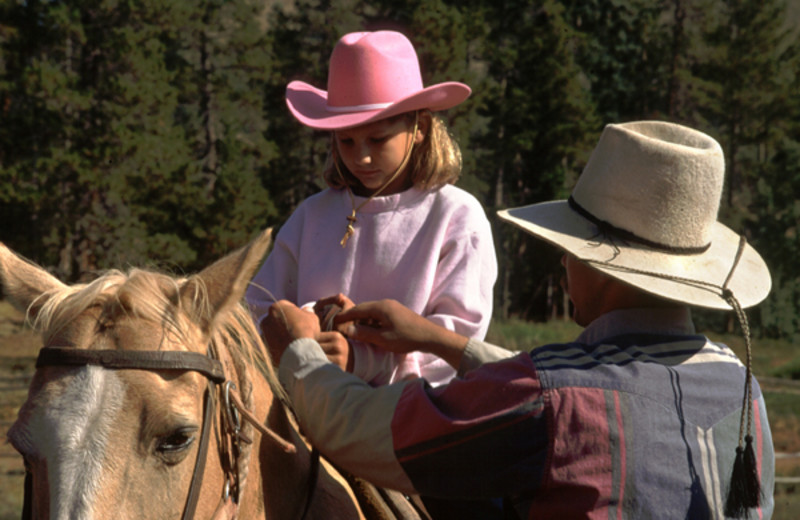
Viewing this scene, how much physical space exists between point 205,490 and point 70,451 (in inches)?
12.8

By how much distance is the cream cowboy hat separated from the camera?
186 centimetres

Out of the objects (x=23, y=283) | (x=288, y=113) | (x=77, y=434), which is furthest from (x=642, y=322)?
(x=288, y=113)

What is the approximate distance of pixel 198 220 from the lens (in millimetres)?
25734

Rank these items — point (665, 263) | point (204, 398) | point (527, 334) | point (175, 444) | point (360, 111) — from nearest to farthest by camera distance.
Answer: point (175, 444)
point (204, 398)
point (665, 263)
point (360, 111)
point (527, 334)

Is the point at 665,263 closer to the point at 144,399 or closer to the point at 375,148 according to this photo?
the point at 375,148

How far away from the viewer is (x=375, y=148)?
2.56m

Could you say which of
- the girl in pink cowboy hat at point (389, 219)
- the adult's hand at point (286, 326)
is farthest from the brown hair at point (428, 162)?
the adult's hand at point (286, 326)

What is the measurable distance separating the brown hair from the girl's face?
48 mm

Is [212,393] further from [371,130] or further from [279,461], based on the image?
[371,130]

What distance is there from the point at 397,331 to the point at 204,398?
62 cm

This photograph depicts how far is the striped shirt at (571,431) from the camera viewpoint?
65.6 inches

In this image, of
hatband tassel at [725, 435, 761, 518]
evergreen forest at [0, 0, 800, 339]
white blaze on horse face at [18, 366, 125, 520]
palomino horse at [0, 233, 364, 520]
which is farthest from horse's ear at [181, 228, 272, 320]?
evergreen forest at [0, 0, 800, 339]

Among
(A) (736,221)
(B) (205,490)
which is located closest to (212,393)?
(B) (205,490)

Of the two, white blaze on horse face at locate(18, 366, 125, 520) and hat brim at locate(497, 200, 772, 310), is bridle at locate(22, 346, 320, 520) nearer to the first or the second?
white blaze on horse face at locate(18, 366, 125, 520)
